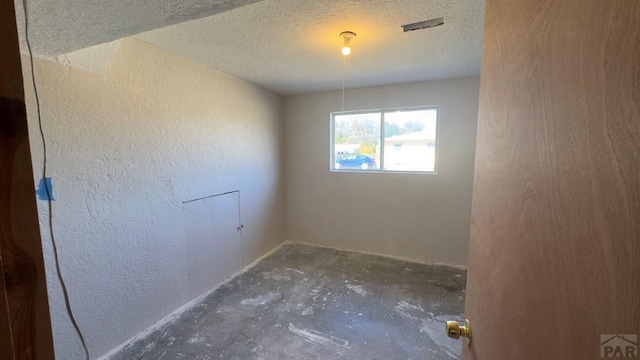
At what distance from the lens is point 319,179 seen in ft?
13.1

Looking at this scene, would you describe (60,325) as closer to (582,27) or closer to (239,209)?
(239,209)

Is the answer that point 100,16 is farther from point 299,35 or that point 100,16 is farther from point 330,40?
point 330,40

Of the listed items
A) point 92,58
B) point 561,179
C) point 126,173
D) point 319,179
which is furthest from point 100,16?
point 319,179

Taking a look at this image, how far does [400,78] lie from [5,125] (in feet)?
10.9

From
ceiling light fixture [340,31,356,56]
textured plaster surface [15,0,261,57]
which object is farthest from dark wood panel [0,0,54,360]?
ceiling light fixture [340,31,356,56]

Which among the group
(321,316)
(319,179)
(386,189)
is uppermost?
(319,179)

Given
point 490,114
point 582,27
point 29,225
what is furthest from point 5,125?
point 490,114

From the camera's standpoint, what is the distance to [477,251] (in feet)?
2.76

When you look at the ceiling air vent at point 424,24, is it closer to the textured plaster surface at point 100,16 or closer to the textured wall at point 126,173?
the textured plaster surface at point 100,16

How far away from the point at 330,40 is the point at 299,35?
0.25 m

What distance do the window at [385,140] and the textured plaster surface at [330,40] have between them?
582 mm

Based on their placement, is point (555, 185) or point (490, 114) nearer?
point (555, 185)

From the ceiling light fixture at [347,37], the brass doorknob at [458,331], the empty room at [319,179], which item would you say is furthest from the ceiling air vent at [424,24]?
the brass doorknob at [458,331]

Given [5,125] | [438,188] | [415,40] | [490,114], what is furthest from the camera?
[438,188]
